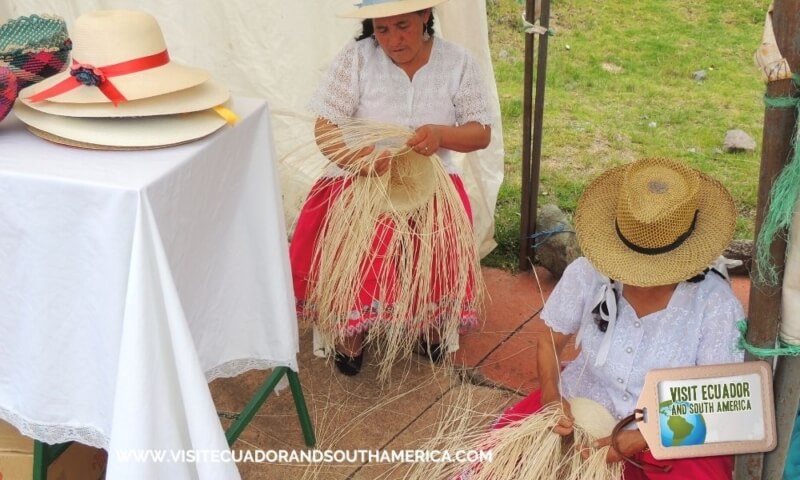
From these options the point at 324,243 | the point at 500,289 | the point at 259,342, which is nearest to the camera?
the point at 259,342

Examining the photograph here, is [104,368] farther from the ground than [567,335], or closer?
farther from the ground

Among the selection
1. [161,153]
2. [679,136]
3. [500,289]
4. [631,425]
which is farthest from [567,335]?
[679,136]

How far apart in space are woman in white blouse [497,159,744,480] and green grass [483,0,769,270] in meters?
1.59

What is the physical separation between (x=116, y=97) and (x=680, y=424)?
138cm

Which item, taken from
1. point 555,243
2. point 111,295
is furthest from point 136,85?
point 555,243

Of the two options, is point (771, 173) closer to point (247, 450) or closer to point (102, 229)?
point (102, 229)

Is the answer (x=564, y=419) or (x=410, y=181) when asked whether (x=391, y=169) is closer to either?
(x=410, y=181)

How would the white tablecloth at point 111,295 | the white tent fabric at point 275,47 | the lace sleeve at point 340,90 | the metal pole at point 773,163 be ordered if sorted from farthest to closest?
the white tent fabric at point 275,47 → the lace sleeve at point 340,90 → the white tablecloth at point 111,295 → the metal pole at point 773,163

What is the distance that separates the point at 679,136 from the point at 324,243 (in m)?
3.00

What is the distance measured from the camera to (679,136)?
4984 mm

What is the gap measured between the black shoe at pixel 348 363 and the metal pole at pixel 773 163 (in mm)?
1482

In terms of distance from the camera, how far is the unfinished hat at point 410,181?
276 centimetres

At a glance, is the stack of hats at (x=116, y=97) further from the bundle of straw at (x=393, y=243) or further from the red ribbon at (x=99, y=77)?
the bundle of straw at (x=393, y=243)

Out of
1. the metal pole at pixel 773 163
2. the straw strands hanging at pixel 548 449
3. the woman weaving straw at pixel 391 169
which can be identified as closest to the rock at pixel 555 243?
the woman weaving straw at pixel 391 169
